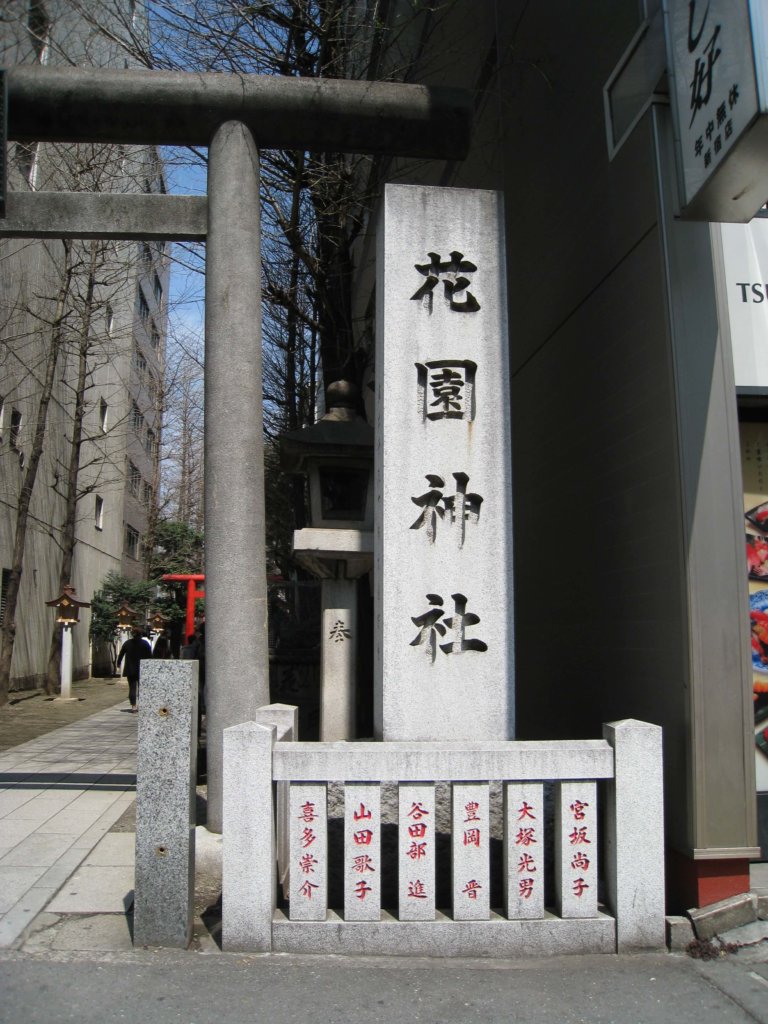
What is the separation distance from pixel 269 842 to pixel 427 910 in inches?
35.5

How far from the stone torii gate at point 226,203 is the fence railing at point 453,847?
2.04 m

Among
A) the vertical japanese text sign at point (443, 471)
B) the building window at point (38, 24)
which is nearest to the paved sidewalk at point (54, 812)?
the vertical japanese text sign at point (443, 471)

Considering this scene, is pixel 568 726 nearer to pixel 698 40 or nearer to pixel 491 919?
pixel 491 919

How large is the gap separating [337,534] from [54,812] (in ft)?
11.3

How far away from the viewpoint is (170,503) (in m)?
39.2

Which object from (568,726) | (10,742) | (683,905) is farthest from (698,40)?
(10,742)

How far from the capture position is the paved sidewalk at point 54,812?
5414mm

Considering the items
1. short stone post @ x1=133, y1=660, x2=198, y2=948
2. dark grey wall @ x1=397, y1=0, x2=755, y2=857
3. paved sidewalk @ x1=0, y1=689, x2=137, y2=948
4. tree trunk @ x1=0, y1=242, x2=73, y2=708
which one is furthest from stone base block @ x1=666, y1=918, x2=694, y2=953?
tree trunk @ x1=0, y1=242, x2=73, y2=708

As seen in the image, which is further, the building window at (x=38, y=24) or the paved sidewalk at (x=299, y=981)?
the building window at (x=38, y=24)

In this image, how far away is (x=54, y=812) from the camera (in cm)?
745

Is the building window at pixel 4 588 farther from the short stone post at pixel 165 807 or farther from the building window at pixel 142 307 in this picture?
the short stone post at pixel 165 807

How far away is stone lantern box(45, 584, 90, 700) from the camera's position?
1908 cm

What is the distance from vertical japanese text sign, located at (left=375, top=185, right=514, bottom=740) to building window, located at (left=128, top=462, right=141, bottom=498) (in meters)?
26.2

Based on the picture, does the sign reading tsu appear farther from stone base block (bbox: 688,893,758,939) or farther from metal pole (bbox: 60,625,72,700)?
metal pole (bbox: 60,625,72,700)
